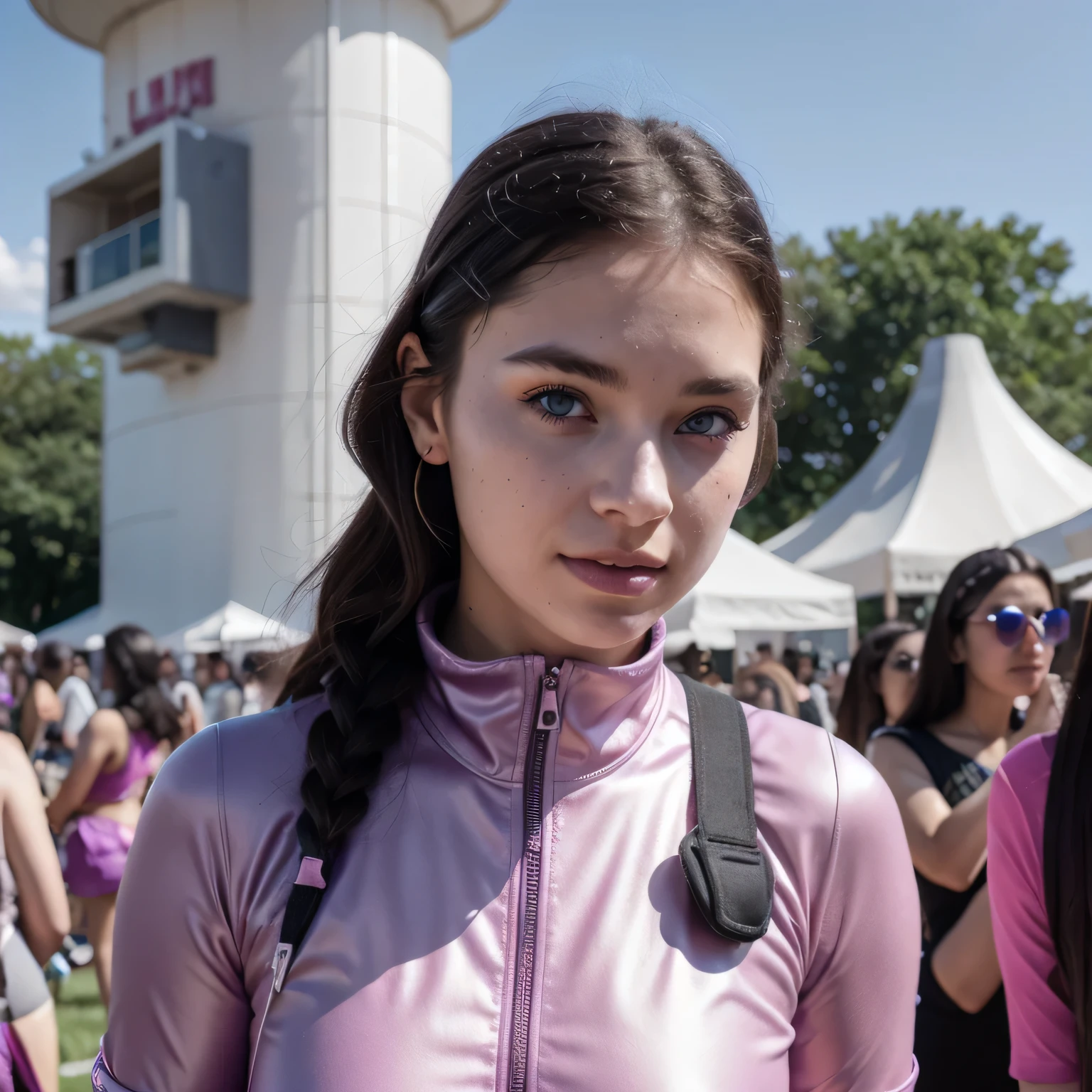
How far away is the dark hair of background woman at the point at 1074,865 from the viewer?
160 centimetres

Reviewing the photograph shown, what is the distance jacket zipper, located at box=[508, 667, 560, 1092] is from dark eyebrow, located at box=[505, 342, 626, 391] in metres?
0.33

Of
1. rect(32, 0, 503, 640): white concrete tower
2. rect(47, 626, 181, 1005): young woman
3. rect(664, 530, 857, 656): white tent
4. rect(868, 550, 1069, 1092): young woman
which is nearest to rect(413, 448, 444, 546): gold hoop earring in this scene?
rect(868, 550, 1069, 1092): young woman

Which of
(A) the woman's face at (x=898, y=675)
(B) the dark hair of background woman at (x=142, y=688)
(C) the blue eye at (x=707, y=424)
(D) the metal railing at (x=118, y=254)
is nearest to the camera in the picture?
(C) the blue eye at (x=707, y=424)

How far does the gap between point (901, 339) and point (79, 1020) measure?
21.5 meters

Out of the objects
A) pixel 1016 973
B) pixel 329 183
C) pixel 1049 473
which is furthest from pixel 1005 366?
pixel 1016 973

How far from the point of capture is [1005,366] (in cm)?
2328

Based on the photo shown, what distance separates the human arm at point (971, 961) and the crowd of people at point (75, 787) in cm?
160

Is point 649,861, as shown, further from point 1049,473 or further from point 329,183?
point 329,183

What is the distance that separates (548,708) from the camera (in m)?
1.25

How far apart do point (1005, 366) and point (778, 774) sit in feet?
79.4

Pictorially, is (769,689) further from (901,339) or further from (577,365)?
(901,339)

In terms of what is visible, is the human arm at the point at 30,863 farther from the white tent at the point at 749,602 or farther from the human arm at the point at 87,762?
the white tent at the point at 749,602

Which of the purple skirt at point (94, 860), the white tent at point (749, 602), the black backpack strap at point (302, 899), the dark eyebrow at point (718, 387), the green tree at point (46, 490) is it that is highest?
the green tree at point (46, 490)

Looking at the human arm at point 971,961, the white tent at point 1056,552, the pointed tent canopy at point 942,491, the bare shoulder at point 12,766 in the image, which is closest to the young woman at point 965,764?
the human arm at point 971,961
